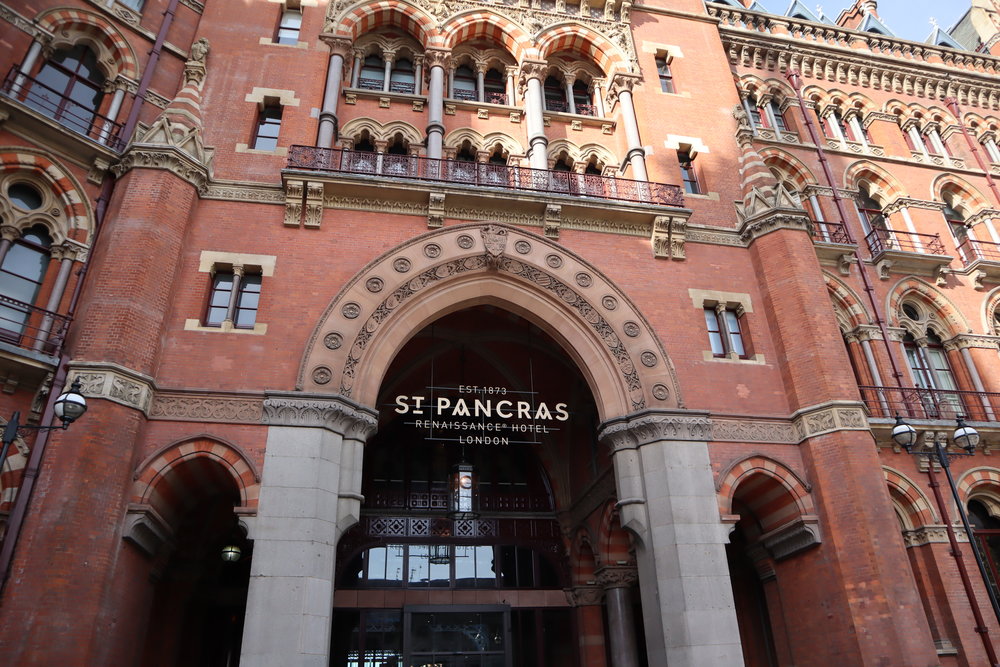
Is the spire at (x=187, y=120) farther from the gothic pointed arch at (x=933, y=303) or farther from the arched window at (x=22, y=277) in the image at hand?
the gothic pointed arch at (x=933, y=303)

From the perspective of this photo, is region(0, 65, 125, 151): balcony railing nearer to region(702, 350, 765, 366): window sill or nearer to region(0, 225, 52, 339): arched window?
region(0, 225, 52, 339): arched window

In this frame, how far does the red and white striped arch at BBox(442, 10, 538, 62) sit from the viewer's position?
20.1 metres

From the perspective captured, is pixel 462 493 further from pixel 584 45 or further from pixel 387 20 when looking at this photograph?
pixel 584 45

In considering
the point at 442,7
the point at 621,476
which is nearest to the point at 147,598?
the point at 621,476

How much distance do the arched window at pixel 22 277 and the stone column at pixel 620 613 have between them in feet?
48.8

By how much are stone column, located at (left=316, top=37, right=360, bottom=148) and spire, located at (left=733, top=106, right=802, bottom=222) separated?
36.5 feet

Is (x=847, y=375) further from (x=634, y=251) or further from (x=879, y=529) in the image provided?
(x=634, y=251)

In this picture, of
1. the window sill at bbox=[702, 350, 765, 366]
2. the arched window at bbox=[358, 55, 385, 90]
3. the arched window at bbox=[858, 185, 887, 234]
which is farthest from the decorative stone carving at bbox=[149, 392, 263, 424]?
the arched window at bbox=[858, 185, 887, 234]

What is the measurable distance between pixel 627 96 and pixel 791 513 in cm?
1245

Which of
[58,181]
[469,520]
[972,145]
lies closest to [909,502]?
[469,520]

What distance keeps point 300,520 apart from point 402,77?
44.7 ft

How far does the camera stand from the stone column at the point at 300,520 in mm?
11602

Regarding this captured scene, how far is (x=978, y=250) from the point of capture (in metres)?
22.4

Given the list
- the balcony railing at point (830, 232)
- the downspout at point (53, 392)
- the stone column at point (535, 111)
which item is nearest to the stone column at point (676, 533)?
the stone column at point (535, 111)
